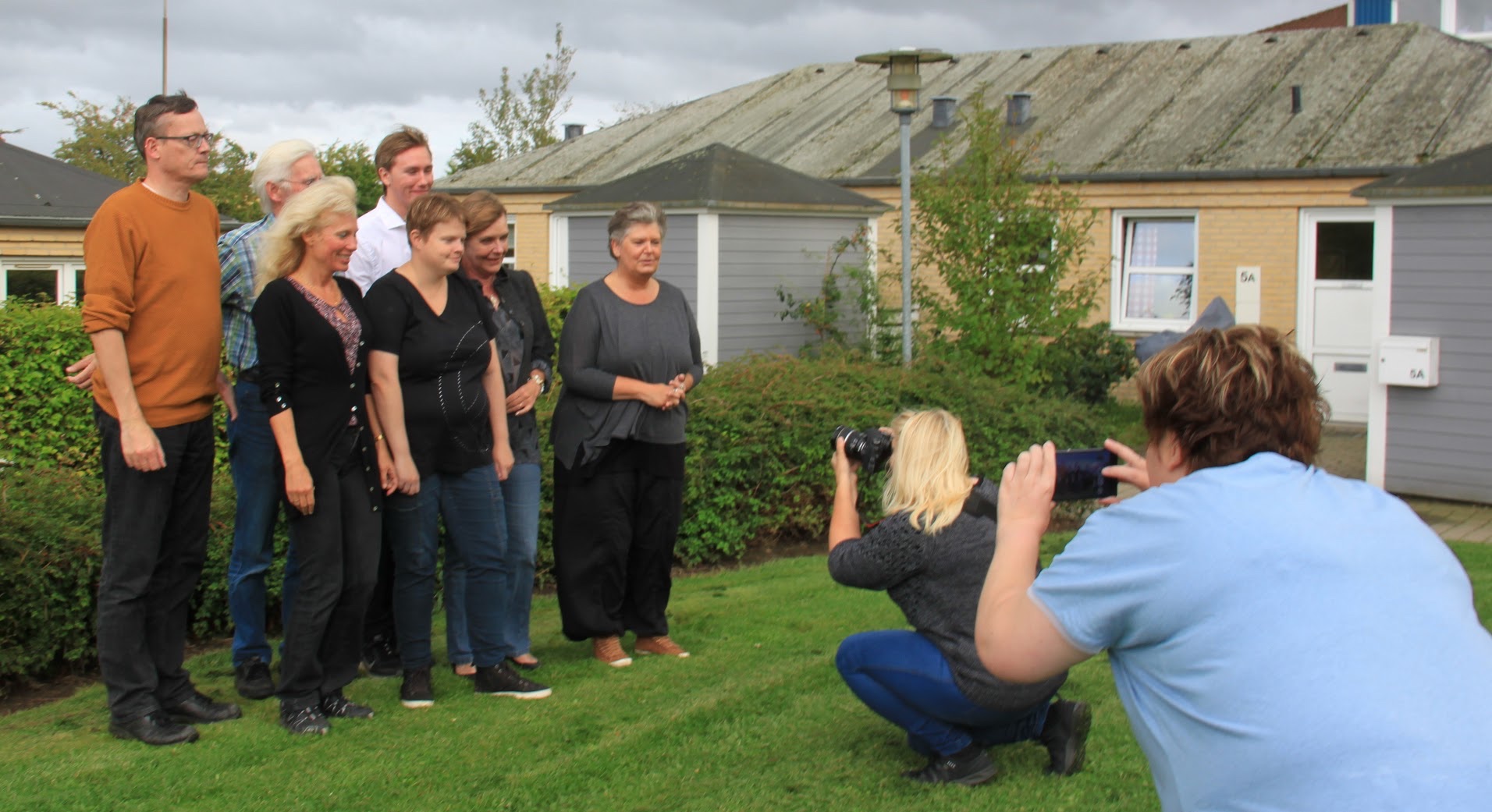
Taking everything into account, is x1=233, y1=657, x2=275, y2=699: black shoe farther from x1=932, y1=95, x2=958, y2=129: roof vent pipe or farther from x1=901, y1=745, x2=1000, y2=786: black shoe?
x1=932, y1=95, x2=958, y2=129: roof vent pipe

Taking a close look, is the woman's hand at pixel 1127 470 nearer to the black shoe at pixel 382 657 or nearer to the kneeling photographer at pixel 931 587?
the kneeling photographer at pixel 931 587

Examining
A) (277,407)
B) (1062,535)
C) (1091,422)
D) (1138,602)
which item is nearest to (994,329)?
(1091,422)

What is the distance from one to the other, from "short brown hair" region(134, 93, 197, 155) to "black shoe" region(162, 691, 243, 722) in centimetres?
187

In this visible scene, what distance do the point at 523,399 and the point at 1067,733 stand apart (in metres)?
2.45

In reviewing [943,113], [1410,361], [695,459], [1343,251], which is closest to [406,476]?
[695,459]

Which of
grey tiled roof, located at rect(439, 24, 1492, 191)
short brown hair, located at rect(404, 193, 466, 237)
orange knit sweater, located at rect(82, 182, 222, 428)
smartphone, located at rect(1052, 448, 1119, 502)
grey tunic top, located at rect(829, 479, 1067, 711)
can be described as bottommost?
grey tunic top, located at rect(829, 479, 1067, 711)

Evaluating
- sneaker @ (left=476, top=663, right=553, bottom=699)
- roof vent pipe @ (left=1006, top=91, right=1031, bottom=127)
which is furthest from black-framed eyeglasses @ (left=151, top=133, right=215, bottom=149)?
roof vent pipe @ (left=1006, top=91, right=1031, bottom=127)

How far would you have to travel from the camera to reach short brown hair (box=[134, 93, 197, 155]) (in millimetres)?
4469

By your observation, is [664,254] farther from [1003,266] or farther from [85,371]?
[85,371]

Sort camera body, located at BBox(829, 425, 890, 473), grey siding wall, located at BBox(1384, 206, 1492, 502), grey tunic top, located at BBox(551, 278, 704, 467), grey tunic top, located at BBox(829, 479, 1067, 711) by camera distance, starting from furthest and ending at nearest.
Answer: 1. grey siding wall, located at BBox(1384, 206, 1492, 502)
2. grey tunic top, located at BBox(551, 278, 704, 467)
3. camera body, located at BBox(829, 425, 890, 473)
4. grey tunic top, located at BBox(829, 479, 1067, 711)

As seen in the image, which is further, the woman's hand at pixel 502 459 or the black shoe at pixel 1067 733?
the woman's hand at pixel 502 459

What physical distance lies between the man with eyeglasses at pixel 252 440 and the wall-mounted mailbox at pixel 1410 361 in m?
8.73

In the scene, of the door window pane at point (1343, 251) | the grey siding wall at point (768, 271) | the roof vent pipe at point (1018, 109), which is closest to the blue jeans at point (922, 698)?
the grey siding wall at point (768, 271)

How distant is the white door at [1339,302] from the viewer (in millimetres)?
15523
